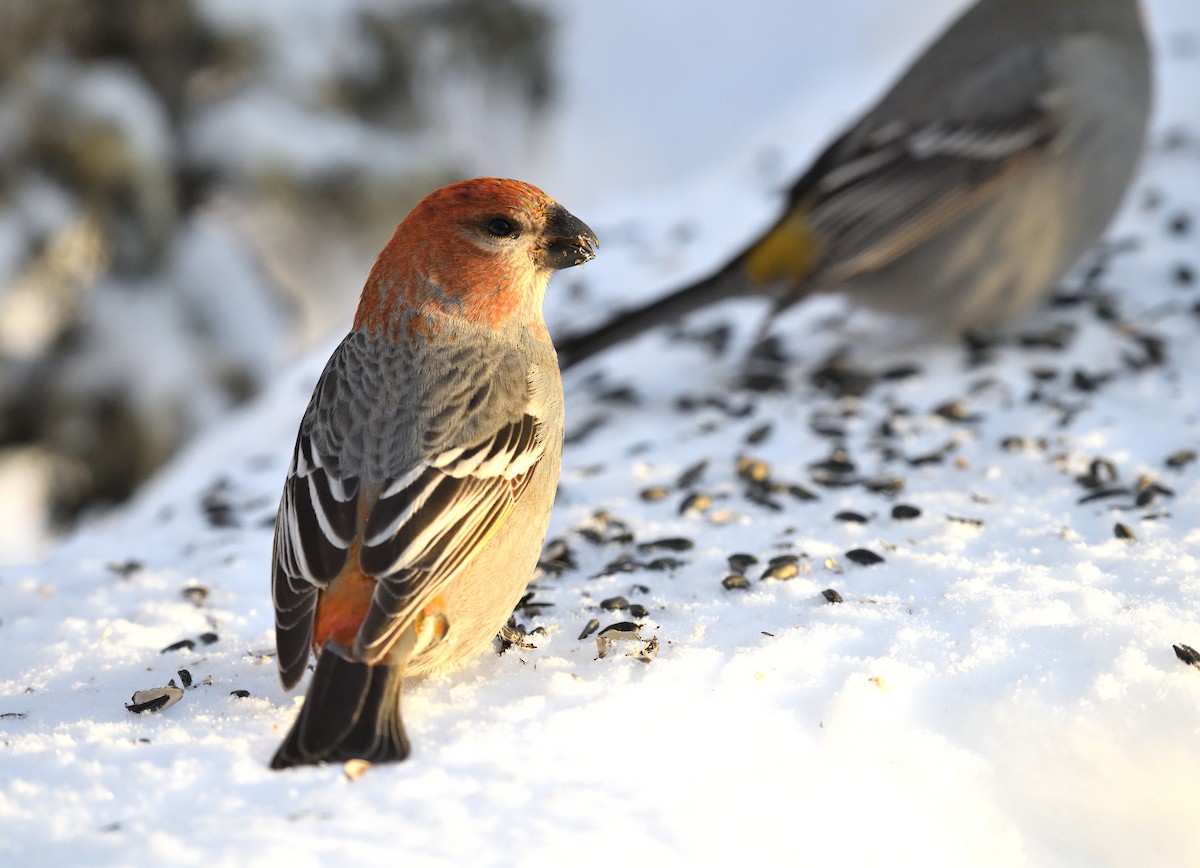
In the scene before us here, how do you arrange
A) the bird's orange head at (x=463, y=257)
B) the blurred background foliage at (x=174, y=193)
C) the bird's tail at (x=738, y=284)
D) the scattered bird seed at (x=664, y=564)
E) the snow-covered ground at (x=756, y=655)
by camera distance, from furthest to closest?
1. the blurred background foliage at (x=174, y=193)
2. the bird's tail at (x=738, y=284)
3. the scattered bird seed at (x=664, y=564)
4. the bird's orange head at (x=463, y=257)
5. the snow-covered ground at (x=756, y=655)

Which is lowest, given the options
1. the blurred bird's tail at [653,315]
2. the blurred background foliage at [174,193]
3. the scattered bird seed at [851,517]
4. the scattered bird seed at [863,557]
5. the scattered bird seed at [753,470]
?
the scattered bird seed at [863,557]

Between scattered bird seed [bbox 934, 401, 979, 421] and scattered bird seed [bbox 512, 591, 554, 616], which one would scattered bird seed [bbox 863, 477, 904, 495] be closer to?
scattered bird seed [bbox 934, 401, 979, 421]

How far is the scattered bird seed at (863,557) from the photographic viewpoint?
2.92m

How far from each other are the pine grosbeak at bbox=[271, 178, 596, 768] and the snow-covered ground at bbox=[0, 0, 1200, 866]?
0.14 meters

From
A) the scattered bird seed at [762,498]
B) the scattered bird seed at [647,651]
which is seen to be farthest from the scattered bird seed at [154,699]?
the scattered bird seed at [762,498]

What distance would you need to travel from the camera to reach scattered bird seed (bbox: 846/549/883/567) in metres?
2.92

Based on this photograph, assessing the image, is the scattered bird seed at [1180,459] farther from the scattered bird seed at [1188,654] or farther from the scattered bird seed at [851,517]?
the scattered bird seed at [1188,654]

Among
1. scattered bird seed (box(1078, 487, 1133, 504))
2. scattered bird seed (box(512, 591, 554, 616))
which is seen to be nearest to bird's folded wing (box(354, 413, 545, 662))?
scattered bird seed (box(512, 591, 554, 616))

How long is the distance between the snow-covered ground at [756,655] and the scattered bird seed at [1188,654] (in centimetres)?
2

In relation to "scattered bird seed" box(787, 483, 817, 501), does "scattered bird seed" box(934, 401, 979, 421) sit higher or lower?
higher

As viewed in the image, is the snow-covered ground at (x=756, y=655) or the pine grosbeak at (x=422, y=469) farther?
the pine grosbeak at (x=422, y=469)

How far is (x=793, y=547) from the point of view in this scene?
306 centimetres

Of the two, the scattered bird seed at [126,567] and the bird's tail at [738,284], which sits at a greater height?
the bird's tail at [738,284]

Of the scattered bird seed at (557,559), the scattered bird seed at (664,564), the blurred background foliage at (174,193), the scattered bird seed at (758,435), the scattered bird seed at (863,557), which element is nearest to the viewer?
the scattered bird seed at (863,557)
